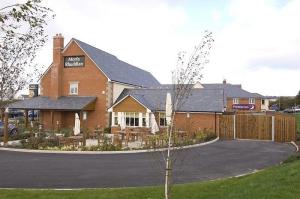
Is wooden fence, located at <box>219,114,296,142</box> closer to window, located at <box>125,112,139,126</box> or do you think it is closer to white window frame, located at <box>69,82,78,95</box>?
window, located at <box>125,112,139,126</box>

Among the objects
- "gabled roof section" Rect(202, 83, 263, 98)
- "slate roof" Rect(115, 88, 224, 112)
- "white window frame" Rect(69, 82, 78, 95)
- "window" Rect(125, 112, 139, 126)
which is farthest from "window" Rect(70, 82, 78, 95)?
"gabled roof section" Rect(202, 83, 263, 98)

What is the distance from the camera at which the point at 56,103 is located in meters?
40.0

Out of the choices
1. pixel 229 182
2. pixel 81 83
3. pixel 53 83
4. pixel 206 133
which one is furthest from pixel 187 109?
pixel 229 182

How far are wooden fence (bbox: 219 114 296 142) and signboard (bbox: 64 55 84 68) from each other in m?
15.2

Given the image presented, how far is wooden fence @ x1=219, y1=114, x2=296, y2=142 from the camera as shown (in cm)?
3306

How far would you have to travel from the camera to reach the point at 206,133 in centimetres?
3312

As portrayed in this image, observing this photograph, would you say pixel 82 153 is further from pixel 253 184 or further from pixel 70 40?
pixel 70 40

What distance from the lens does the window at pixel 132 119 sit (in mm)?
36562

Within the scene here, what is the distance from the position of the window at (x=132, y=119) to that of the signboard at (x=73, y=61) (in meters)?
7.94

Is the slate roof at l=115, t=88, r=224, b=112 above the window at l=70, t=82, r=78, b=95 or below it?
below

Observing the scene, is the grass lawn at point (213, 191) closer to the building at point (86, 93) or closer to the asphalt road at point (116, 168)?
the asphalt road at point (116, 168)

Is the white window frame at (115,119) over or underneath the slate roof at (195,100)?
underneath

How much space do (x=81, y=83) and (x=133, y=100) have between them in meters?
7.24

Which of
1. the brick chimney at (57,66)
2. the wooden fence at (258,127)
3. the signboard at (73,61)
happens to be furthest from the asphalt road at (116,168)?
the signboard at (73,61)
